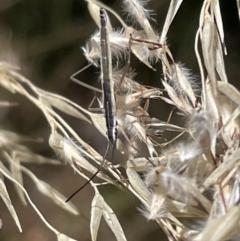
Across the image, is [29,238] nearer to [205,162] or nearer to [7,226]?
[7,226]

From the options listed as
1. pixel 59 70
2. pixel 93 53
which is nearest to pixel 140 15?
pixel 93 53

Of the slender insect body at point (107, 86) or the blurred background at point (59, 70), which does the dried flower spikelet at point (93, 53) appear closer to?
the slender insect body at point (107, 86)

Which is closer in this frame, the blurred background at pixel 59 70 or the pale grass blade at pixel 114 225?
the pale grass blade at pixel 114 225

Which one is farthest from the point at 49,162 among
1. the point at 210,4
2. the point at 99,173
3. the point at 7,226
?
the point at 210,4

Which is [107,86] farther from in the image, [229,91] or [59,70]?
[59,70]

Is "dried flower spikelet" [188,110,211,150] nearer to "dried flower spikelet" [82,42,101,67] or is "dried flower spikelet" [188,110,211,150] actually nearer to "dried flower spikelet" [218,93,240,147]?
"dried flower spikelet" [218,93,240,147]

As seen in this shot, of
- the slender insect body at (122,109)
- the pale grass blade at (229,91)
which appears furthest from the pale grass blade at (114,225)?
the pale grass blade at (229,91)

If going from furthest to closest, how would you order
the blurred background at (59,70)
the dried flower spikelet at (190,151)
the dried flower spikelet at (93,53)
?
the blurred background at (59,70) < the dried flower spikelet at (93,53) < the dried flower spikelet at (190,151)

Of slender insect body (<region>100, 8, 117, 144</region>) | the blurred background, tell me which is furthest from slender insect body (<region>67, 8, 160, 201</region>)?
the blurred background
